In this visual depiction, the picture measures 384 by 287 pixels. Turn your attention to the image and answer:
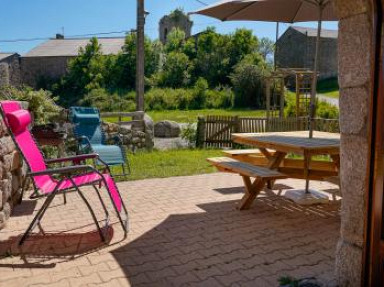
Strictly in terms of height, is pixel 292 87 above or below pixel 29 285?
above

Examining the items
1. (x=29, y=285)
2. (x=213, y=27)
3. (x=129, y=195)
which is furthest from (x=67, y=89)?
(x=29, y=285)

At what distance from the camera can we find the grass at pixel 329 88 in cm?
2751

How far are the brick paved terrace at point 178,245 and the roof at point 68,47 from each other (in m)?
34.1

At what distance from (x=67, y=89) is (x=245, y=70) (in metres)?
16.9

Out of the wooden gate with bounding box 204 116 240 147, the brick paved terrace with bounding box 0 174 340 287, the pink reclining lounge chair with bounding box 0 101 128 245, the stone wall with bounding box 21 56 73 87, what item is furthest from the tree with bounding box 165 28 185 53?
the pink reclining lounge chair with bounding box 0 101 128 245

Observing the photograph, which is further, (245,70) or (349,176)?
(245,70)

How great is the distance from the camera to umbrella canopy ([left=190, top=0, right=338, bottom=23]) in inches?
196

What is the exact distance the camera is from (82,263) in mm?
2906

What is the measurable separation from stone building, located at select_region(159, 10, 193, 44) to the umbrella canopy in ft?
149

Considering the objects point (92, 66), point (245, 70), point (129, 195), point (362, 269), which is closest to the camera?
point (362, 269)

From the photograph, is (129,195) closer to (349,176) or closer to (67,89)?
(349,176)

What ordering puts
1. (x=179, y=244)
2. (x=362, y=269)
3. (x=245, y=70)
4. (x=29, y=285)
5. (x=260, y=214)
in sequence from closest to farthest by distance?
(x=362, y=269), (x=29, y=285), (x=179, y=244), (x=260, y=214), (x=245, y=70)

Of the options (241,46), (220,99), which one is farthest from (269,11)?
(241,46)

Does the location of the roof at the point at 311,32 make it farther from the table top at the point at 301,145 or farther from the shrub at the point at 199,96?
the table top at the point at 301,145
